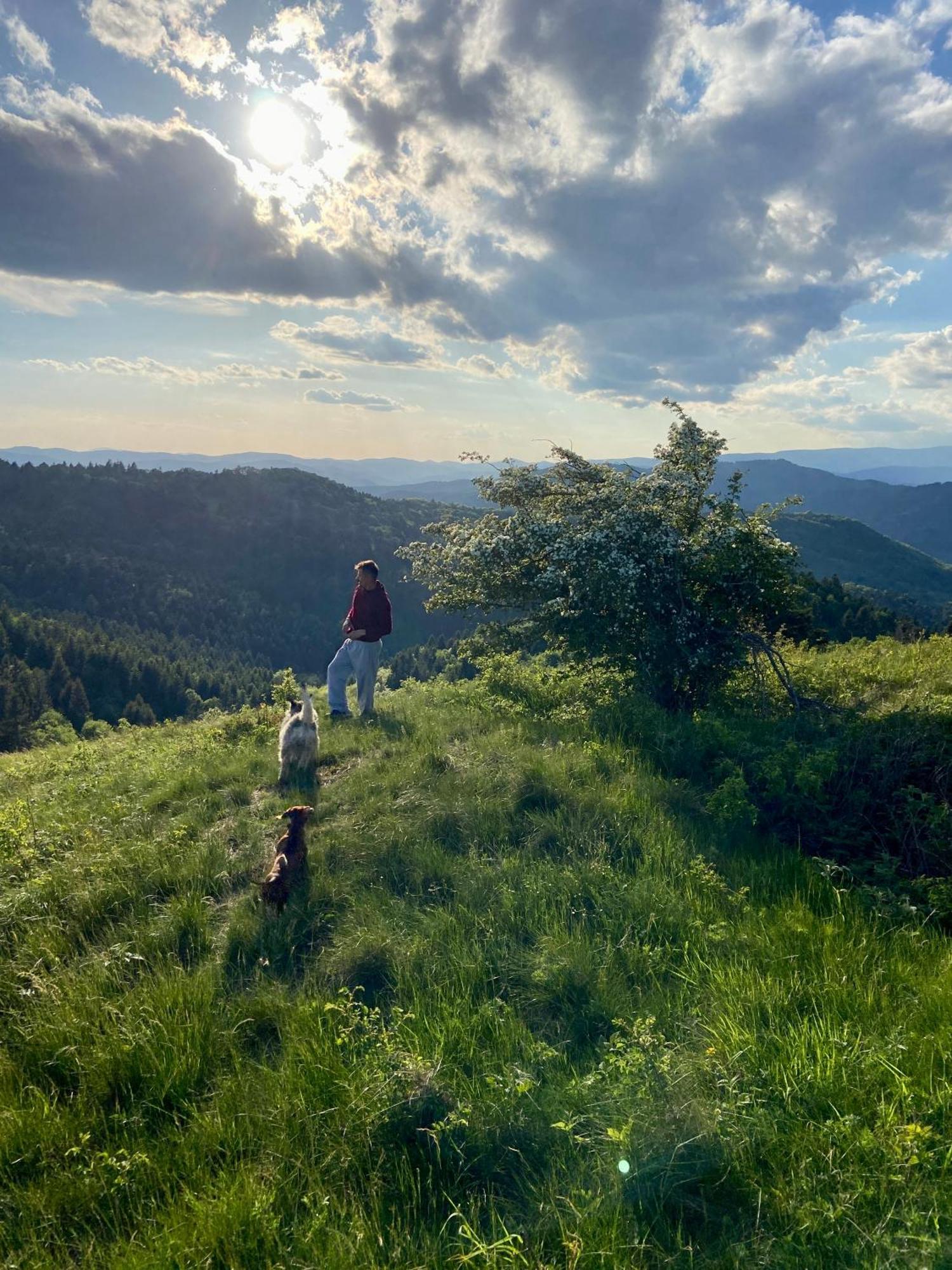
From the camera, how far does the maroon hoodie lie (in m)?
9.66

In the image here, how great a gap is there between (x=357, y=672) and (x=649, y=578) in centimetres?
452

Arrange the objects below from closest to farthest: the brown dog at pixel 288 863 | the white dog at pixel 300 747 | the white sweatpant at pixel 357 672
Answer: the brown dog at pixel 288 863 → the white dog at pixel 300 747 → the white sweatpant at pixel 357 672

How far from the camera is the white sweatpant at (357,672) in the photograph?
977cm

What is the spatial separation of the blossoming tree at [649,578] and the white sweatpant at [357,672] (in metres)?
1.32

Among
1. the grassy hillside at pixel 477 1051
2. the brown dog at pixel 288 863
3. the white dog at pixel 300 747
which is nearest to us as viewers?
the grassy hillside at pixel 477 1051

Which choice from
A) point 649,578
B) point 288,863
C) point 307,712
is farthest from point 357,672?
point 288,863

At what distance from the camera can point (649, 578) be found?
8148 millimetres

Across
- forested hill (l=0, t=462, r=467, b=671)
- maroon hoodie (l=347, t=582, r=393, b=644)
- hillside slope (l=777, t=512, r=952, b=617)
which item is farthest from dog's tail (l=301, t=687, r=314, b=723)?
hillside slope (l=777, t=512, r=952, b=617)

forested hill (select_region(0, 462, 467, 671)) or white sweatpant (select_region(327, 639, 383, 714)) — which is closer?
white sweatpant (select_region(327, 639, 383, 714))

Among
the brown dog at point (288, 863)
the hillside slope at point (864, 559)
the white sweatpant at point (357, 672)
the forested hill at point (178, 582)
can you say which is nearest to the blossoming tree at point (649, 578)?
the white sweatpant at point (357, 672)

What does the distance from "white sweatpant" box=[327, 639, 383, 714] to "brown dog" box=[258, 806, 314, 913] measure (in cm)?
425

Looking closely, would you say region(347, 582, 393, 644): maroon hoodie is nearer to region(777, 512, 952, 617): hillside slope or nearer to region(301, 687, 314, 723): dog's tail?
region(301, 687, 314, 723): dog's tail

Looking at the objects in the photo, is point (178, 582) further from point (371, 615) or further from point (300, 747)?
point (300, 747)

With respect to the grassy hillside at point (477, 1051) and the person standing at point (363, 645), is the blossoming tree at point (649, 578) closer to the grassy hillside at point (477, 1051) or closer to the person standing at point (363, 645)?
the person standing at point (363, 645)
